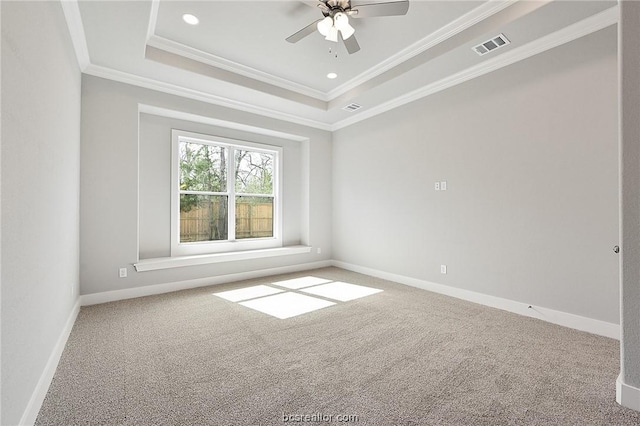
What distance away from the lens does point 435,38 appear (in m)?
3.12

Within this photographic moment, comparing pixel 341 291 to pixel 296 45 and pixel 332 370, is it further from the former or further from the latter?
pixel 296 45

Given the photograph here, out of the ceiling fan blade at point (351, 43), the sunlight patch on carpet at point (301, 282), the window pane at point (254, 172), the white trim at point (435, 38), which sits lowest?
the sunlight patch on carpet at point (301, 282)

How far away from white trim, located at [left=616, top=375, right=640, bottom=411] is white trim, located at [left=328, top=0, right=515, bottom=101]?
303 cm

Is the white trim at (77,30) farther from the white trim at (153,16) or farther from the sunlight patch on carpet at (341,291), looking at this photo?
the sunlight patch on carpet at (341,291)

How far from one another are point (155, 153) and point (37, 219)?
274 centimetres

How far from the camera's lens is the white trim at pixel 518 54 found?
8.35 feet

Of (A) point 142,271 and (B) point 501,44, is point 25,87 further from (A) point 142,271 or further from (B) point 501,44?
(B) point 501,44

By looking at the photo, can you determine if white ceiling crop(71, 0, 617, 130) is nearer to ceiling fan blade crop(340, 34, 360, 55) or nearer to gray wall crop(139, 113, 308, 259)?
ceiling fan blade crop(340, 34, 360, 55)

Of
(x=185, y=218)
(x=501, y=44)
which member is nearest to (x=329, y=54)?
(x=501, y=44)

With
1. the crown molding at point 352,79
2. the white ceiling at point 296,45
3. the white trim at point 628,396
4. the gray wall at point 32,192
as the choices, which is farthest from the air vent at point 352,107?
the white trim at point 628,396

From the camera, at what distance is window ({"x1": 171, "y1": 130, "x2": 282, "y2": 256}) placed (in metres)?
4.45

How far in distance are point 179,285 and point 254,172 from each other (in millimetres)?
2280

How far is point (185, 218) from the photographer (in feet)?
14.8

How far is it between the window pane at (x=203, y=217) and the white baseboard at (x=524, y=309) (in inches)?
115
